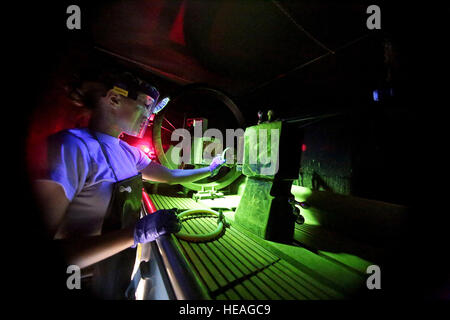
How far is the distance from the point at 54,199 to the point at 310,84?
8.71 ft

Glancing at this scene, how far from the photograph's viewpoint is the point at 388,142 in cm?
131

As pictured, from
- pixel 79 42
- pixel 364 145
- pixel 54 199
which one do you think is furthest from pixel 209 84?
pixel 54 199

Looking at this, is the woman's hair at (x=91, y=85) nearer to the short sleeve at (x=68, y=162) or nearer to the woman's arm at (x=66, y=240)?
the short sleeve at (x=68, y=162)

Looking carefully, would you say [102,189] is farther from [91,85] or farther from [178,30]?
[178,30]

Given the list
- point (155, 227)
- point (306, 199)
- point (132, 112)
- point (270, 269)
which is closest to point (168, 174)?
point (132, 112)

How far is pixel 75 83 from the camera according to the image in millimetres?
1271

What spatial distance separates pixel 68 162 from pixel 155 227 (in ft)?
2.19

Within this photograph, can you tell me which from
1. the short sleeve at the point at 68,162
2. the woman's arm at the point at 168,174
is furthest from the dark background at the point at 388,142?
the woman's arm at the point at 168,174

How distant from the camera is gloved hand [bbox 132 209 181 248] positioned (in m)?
1.11

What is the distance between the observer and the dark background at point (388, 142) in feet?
3.13

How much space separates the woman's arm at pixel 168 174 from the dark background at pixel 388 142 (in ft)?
3.15

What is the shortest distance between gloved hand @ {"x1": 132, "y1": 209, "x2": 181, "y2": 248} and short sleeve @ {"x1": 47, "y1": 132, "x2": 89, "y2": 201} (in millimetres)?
457
